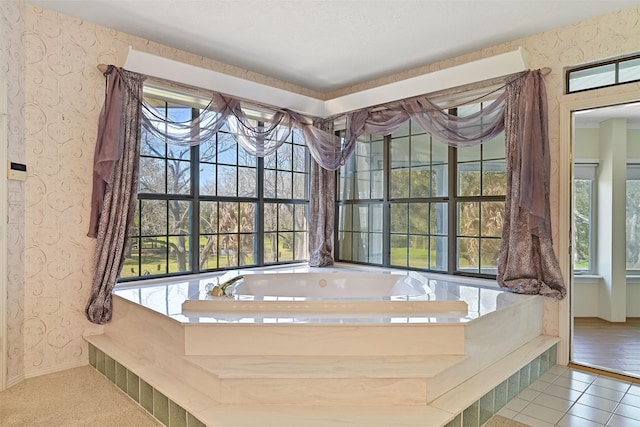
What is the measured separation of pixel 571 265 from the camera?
2.89 meters

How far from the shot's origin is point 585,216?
4523 mm

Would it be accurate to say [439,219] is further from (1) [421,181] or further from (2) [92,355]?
(2) [92,355]

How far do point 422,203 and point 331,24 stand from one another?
1.89m

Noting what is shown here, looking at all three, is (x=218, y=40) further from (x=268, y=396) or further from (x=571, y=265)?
(x=571, y=265)

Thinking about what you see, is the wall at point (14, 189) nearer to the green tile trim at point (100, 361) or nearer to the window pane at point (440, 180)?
the green tile trim at point (100, 361)

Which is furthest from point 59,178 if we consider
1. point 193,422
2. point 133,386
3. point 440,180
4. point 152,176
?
point 440,180

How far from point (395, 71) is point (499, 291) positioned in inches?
88.1

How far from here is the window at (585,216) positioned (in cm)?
441

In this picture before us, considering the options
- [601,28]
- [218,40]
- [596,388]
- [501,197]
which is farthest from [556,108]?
[218,40]

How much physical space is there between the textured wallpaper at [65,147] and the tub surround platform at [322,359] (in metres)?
0.45

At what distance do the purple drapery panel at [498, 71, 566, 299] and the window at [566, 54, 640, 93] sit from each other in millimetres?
226

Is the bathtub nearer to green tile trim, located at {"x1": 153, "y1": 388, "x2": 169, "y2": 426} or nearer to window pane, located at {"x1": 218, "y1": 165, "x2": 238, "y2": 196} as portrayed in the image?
green tile trim, located at {"x1": 153, "y1": 388, "x2": 169, "y2": 426}

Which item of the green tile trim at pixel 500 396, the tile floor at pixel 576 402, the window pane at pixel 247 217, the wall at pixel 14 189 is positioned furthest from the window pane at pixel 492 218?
the wall at pixel 14 189

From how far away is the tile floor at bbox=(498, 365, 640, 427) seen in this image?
2096mm
